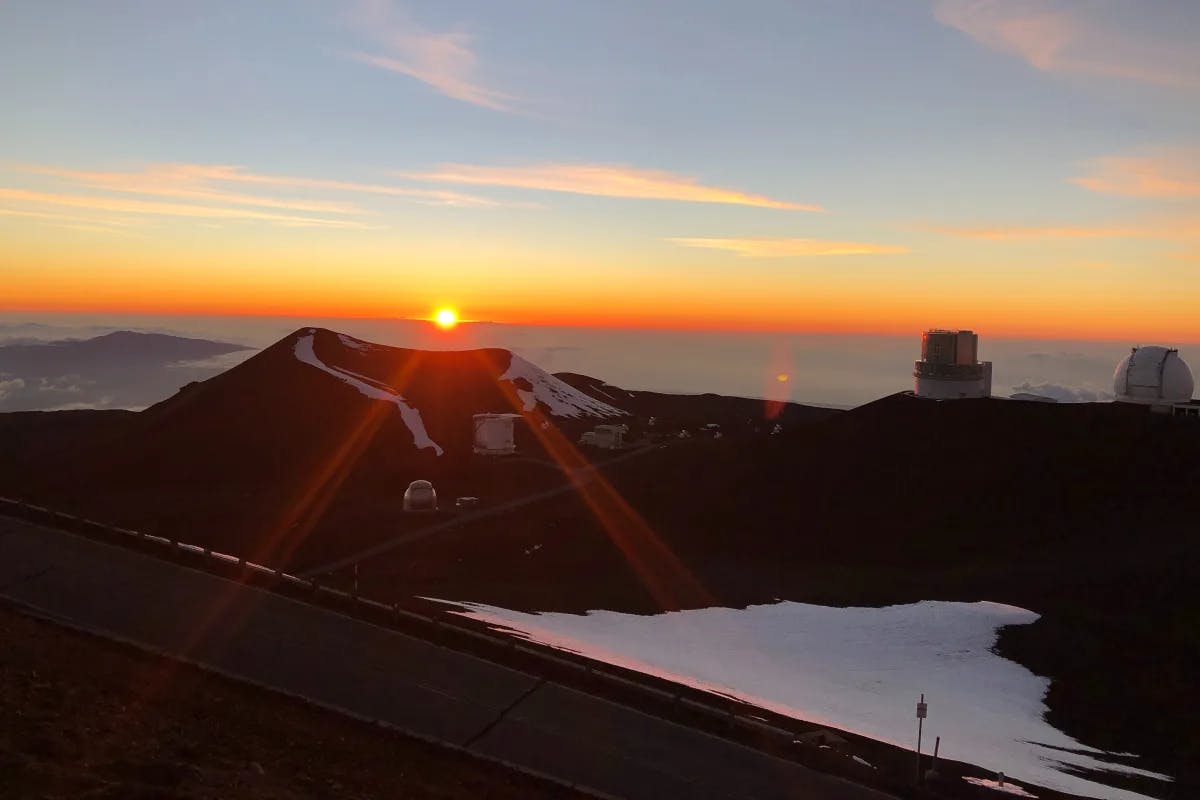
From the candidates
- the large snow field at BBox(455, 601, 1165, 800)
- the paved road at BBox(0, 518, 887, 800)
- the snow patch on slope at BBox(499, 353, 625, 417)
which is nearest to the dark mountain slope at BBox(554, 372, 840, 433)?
the snow patch on slope at BBox(499, 353, 625, 417)

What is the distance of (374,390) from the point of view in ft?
324

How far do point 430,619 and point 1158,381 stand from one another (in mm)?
60205

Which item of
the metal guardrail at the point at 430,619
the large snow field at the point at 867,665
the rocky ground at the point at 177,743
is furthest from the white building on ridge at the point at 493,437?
the rocky ground at the point at 177,743

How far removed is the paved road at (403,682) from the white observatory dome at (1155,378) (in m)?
56.4

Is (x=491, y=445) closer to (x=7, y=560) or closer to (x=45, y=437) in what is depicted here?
(x=7, y=560)

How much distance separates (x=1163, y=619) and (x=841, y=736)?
Answer: 2103cm

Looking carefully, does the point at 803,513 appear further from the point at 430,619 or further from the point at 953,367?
the point at 430,619

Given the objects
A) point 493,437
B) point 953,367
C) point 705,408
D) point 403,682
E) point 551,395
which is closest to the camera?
point 403,682

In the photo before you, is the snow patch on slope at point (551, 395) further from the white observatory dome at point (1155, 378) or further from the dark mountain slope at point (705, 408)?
the white observatory dome at point (1155, 378)

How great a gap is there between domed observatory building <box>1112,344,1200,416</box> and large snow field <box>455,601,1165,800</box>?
36.9m

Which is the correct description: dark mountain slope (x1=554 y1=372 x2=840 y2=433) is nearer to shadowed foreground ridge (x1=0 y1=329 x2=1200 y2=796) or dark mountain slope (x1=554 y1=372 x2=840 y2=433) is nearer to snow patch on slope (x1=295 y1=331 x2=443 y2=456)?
snow patch on slope (x1=295 y1=331 x2=443 y2=456)

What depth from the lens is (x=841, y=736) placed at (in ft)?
81.6

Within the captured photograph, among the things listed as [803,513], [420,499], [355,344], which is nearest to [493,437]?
[420,499]

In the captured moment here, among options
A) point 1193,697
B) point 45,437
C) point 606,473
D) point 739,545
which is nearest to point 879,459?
point 739,545
